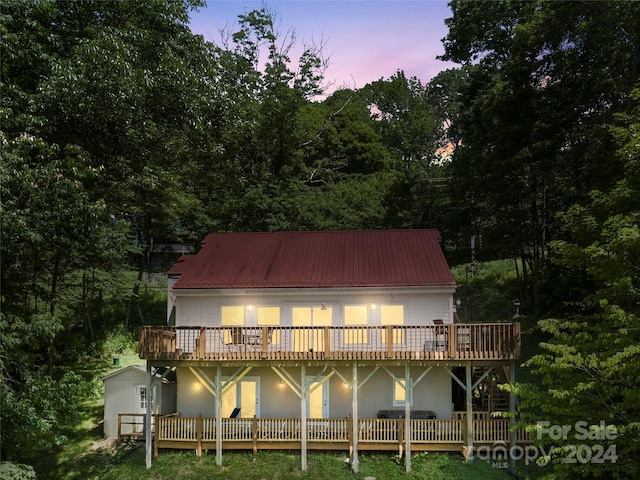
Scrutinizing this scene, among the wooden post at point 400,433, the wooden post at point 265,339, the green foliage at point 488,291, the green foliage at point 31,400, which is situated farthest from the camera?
the green foliage at point 488,291

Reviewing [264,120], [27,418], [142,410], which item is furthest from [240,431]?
[264,120]

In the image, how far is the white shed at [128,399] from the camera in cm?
1712

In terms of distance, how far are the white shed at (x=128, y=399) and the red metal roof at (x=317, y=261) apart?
401 centimetres

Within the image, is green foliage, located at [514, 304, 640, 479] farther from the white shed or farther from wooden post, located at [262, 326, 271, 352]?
the white shed

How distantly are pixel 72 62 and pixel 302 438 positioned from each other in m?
13.5

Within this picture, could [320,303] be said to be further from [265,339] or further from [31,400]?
[31,400]

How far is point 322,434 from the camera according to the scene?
1497 centimetres

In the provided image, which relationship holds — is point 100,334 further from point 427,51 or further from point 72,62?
point 427,51

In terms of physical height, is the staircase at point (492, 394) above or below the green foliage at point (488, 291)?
below

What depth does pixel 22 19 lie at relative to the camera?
46.7 feet

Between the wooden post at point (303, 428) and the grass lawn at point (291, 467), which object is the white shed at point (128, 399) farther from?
the wooden post at point (303, 428)

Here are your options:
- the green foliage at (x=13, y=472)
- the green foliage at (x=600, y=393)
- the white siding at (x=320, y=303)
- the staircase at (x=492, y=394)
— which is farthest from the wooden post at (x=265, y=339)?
the staircase at (x=492, y=394)

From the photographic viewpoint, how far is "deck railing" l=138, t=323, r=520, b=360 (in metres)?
13.9

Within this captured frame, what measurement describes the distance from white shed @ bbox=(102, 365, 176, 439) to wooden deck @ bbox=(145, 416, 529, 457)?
2153 mm
